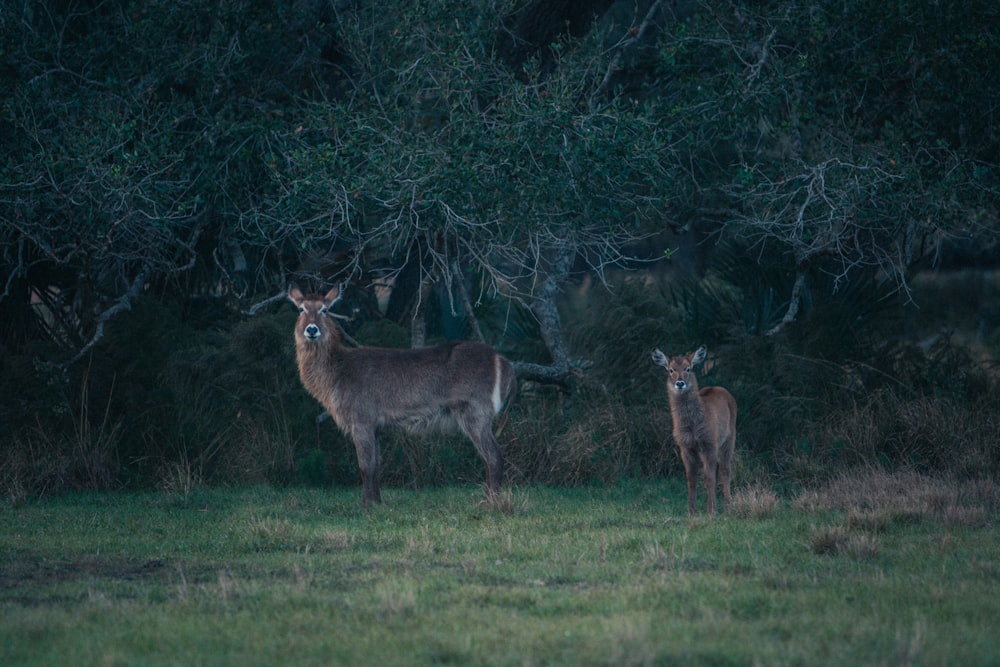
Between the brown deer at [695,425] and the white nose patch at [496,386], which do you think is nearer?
the brown deer at [695,425]

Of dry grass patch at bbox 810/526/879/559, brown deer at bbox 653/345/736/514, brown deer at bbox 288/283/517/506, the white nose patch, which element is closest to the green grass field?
dry grass patch at bbox 810/526/879/559

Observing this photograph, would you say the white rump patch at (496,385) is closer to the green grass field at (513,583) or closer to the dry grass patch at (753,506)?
the green grass field at (513,583)

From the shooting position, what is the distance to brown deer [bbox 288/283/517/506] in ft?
34.2

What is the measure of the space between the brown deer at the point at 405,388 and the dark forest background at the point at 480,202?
0.89 m

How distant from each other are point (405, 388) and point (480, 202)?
5.92ft

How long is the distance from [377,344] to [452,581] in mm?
6975

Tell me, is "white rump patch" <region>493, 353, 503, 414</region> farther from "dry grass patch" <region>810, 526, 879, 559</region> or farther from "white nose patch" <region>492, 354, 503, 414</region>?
"dry grass patch" <region>810, 526, 879, 559</region>

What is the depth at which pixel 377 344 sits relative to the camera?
13227mm

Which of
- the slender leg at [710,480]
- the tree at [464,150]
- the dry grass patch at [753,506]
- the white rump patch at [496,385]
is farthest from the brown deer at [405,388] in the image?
the dry grass patch at [753,506]

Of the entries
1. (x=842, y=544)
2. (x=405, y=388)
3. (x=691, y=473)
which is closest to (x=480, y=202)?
(x=405, y=388)

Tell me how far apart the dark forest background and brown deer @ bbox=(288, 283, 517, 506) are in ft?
2.92

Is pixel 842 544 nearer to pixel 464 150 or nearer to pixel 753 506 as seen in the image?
pixel 753 506

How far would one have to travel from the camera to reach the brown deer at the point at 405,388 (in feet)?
34.2

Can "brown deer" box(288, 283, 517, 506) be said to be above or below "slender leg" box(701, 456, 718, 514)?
above
